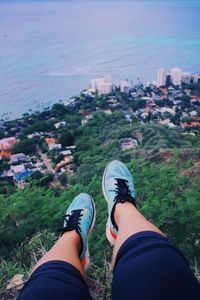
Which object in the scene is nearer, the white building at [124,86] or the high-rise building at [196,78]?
the high-rise building at [196,78]

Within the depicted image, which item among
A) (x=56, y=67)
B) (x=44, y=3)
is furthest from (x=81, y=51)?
(x=44, y=3)

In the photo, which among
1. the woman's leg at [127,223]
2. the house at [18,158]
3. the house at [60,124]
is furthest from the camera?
the house at [60,124]

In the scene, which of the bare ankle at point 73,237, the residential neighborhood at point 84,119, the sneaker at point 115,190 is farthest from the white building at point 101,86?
the bare ankle at point 73,237

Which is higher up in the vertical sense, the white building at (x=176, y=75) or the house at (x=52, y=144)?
the white building at (x=176, y=75)

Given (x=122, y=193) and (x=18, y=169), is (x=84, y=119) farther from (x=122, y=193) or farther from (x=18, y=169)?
(x=122, y=193)

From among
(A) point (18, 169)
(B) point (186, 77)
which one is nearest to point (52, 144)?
(A) point (18, 169)

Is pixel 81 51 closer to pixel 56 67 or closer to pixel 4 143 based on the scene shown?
pixel 56 67

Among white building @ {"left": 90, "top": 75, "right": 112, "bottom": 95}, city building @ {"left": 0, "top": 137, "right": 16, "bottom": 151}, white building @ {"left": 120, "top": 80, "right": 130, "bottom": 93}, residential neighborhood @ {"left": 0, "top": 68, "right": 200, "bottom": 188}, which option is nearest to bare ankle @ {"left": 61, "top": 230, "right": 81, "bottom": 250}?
residential neighborhood @ {"left": 0, "top": 68, "right": 200, "bottom": 188}

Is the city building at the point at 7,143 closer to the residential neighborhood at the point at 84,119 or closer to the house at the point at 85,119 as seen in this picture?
the residential neighborhood at the point at 84,119
